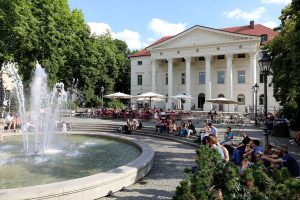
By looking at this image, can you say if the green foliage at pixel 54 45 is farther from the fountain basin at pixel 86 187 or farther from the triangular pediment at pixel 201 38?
the fountain basin at pixel 86 187

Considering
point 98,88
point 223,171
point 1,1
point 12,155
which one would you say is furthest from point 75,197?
point 98,88

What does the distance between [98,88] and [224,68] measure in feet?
82.4

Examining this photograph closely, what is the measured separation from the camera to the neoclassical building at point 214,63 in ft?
108

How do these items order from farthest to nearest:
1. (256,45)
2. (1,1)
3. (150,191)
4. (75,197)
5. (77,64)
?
1. (77,64)
2. (256,45)
3. (1,1)
4. (150,191)
5. (75,197)

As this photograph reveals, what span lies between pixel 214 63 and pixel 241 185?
3848 cm

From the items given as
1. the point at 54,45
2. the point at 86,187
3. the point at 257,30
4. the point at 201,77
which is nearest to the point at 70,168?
the point at 86,187

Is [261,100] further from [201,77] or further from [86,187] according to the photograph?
[86,187]

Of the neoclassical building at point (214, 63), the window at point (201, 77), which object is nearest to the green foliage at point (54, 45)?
the neoclassical building at point (214, 63)

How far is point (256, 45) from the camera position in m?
31.9

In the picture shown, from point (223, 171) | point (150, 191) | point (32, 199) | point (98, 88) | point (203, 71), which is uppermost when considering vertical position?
point (203, 71)

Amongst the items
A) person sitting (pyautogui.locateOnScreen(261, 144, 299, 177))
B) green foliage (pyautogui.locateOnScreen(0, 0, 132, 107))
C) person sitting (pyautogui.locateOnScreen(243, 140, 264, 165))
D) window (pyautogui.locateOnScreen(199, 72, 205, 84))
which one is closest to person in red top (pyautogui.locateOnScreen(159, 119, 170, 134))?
person sitting (pyautogui.locateOnScreen(243, 140, 264, 165))

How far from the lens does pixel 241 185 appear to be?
9.21 ft

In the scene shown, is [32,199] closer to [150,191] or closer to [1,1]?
[150,191]

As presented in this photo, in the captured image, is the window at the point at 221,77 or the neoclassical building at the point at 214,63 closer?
the neoclassical building at the point at 214,63
